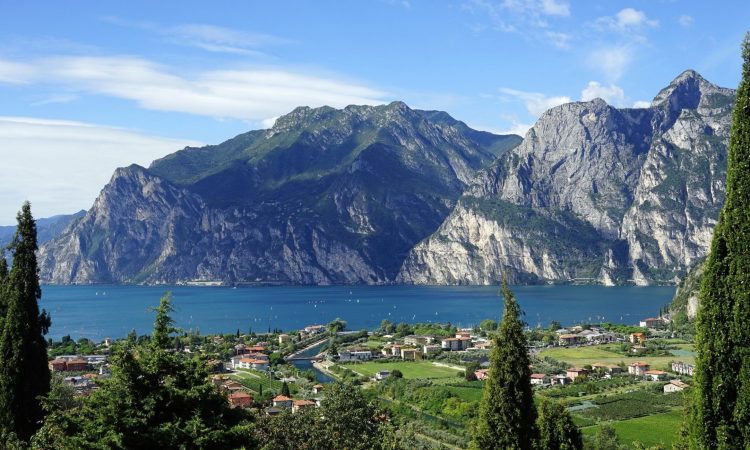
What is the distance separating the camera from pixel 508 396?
1164 centimetres

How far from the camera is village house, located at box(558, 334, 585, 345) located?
90250 millimetres

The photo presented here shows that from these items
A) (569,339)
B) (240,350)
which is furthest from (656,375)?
(240,350)

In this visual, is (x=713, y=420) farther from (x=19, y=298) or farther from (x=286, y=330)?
(x=286, y=330)

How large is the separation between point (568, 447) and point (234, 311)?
13523cm

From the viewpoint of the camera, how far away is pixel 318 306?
552 ft

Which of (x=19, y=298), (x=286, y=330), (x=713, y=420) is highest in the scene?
(x=19, y=298)

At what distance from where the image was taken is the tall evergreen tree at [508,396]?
11.5 meters

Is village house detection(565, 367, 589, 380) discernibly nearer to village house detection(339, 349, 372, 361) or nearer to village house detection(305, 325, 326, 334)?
village house detection(339, 349, 372, 361)

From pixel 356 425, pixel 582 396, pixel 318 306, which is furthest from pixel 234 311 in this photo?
pixel 356 425

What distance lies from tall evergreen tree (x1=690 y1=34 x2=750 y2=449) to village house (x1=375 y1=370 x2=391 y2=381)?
189ft

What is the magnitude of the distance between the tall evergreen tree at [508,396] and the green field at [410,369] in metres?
54.9

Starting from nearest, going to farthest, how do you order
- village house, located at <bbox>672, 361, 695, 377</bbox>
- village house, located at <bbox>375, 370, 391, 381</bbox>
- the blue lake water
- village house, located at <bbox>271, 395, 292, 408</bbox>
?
village house, located at <bbox>271, 395, 292, 408</bbox>, village house, located at <bbox>672, 361, 695, 377</bbox>, village house, located at <bbox>375, 370, 391, 381</bbox>, the blue lake water

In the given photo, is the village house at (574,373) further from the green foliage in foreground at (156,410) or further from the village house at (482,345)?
the green foliage in foreground at (156,410)

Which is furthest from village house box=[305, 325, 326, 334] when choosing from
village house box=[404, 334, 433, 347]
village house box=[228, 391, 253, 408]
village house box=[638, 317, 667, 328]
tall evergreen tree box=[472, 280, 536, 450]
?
tall evergreen tree box=[472, 280, 536, 450]
